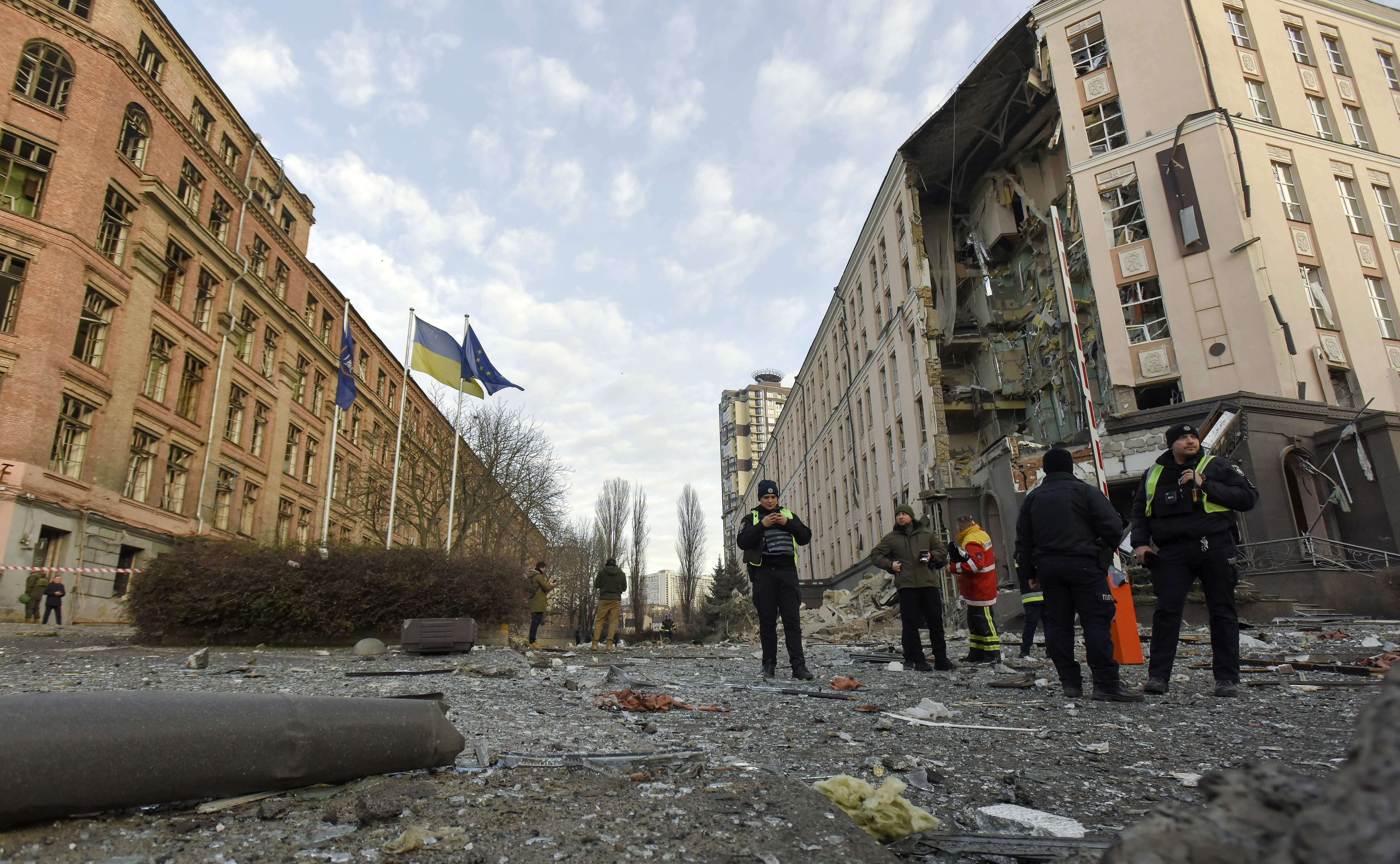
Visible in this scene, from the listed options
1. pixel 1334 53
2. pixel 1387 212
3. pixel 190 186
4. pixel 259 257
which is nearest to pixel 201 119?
pixel 190 186

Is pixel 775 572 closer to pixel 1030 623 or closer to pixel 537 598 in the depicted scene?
pixel 1030 623

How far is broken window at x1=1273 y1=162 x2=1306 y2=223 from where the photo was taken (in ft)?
77.4

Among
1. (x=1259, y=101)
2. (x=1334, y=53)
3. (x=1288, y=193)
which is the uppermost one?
(x=1334, y=53)

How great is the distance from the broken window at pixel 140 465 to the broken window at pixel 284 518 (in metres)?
10.1

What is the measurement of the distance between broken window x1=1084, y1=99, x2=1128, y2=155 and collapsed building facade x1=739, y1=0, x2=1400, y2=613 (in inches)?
3.5

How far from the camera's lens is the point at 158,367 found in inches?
1097

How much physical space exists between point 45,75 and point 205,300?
9610 millimetres

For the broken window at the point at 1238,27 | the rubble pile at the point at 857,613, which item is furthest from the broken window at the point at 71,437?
the broken window at the point at 1238,27

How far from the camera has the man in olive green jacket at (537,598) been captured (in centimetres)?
1756

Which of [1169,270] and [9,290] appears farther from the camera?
[1169,270]

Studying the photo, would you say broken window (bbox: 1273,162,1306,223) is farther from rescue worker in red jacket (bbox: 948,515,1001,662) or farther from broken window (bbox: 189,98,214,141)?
broken window (bbox: 189,98,214,141)

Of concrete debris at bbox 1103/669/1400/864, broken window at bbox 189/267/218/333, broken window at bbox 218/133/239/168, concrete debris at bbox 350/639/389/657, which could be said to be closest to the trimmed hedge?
concrete debris at bbox 350/639/389/657

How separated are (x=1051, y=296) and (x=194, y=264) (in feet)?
111

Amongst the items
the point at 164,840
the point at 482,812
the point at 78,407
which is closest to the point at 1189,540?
the point at 482,812
